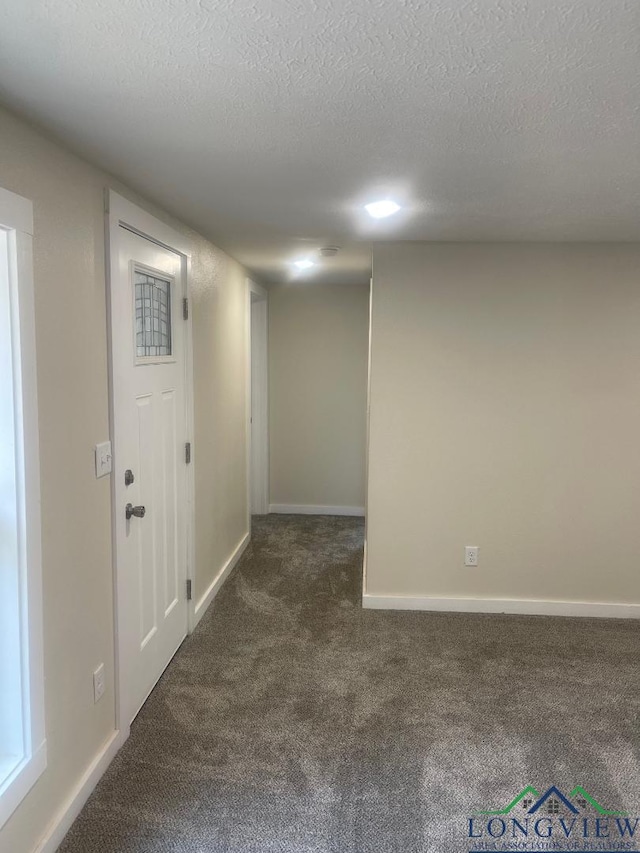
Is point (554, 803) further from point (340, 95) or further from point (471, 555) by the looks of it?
point (340, 95)

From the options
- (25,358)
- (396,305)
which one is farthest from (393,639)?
(25,358)

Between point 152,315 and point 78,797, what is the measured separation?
1794 millimetres

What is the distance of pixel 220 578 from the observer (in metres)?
3.83

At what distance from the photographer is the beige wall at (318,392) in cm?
543

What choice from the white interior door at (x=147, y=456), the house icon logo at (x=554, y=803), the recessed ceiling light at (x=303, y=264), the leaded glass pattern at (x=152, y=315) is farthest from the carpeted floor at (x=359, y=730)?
the recessed ceiling light at (x=303, y=264)

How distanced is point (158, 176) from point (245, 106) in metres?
0.74

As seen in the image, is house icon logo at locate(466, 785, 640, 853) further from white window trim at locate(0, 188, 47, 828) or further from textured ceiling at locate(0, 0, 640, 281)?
textured ceiling at locate(0, 0, 640, 281)

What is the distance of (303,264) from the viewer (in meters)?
4.20

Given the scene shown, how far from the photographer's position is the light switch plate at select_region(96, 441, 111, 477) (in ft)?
6.84

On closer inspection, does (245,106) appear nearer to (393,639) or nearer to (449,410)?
(449,410)

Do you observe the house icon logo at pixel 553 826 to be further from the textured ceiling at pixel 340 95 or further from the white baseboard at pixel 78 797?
the textured ceiling at pixel 340 95

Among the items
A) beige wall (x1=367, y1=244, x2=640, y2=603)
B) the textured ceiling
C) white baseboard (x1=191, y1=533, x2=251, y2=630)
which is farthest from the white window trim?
beige wall (x1=367, y1=244, x2=640, y2=603)

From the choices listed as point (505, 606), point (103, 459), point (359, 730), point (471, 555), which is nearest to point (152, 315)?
point (103, 459)

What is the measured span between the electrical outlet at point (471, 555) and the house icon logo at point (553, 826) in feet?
5.15
